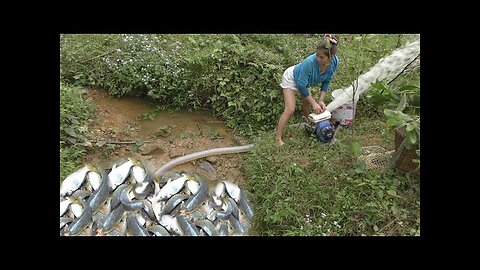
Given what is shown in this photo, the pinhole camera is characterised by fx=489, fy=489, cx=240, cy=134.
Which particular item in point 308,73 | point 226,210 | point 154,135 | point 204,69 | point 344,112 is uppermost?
point 204,69

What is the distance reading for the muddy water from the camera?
427 cm

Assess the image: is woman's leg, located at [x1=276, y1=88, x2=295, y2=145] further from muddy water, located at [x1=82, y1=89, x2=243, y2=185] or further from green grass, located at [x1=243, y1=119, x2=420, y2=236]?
muddy water, located at [x1=82, y1=89, x2=243, y2=185]

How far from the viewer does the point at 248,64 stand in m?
4.83

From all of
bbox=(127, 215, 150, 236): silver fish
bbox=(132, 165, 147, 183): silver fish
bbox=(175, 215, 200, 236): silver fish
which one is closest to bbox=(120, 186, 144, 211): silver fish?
bbox=(127, 215, 150, 236): silver fish

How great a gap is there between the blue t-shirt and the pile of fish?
39.6 inches

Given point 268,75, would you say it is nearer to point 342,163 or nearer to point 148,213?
point 342,163

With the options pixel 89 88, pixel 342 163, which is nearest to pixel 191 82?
pixel 89 88

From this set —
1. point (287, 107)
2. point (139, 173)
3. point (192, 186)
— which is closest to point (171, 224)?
point (192, 186)

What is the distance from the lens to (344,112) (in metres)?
4.32

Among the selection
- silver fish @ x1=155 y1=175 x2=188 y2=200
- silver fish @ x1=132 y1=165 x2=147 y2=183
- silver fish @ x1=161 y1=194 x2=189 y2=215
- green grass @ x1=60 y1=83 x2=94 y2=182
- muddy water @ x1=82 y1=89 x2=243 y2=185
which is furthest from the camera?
muddy water @ x1=82 y1=89 x2=243 y2=185

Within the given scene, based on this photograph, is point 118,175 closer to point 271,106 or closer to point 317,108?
point 271,106

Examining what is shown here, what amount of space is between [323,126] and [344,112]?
353 millimetres

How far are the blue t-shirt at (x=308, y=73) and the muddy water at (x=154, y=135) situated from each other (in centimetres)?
87

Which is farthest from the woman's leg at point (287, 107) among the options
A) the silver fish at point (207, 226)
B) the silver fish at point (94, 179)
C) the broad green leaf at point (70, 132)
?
the broad green leaf at point (70, 132)
